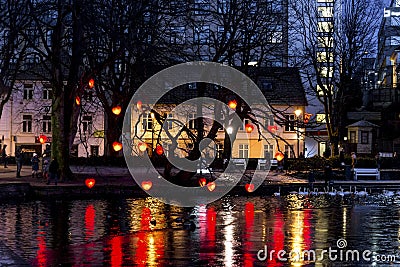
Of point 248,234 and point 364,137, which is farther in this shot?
point 364,137

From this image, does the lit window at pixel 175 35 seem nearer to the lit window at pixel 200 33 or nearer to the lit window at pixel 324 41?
the lit window at pixel 200 33

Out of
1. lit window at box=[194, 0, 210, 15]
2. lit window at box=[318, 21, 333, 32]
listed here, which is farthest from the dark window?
lit window at box=[194, 0, 210, 15]

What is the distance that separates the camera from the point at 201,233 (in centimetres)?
1883

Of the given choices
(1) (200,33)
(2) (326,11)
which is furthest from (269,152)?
(1) (200,33)

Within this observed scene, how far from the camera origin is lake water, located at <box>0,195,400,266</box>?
14750mm

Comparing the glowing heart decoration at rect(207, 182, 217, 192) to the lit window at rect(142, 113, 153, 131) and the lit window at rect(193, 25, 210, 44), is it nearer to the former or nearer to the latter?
the lit window at rect(142, 113, 153, 131)

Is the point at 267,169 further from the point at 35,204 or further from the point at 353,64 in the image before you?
the point at 35,204

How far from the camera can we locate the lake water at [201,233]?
581 inches

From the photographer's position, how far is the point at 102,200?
101 ft

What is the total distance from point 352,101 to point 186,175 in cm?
4753

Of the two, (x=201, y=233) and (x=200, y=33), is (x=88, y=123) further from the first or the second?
(x=201, y=233)

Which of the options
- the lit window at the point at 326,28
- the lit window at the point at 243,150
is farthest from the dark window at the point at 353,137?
the lit window at the point at 243,150

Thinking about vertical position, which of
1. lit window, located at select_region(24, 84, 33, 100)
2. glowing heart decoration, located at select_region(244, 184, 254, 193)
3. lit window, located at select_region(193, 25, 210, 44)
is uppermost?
lit window, located at select_region(24, 84, 33, 100)

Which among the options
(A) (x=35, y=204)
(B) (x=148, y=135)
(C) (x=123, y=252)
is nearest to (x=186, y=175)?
(A) (x=35, y=204)
